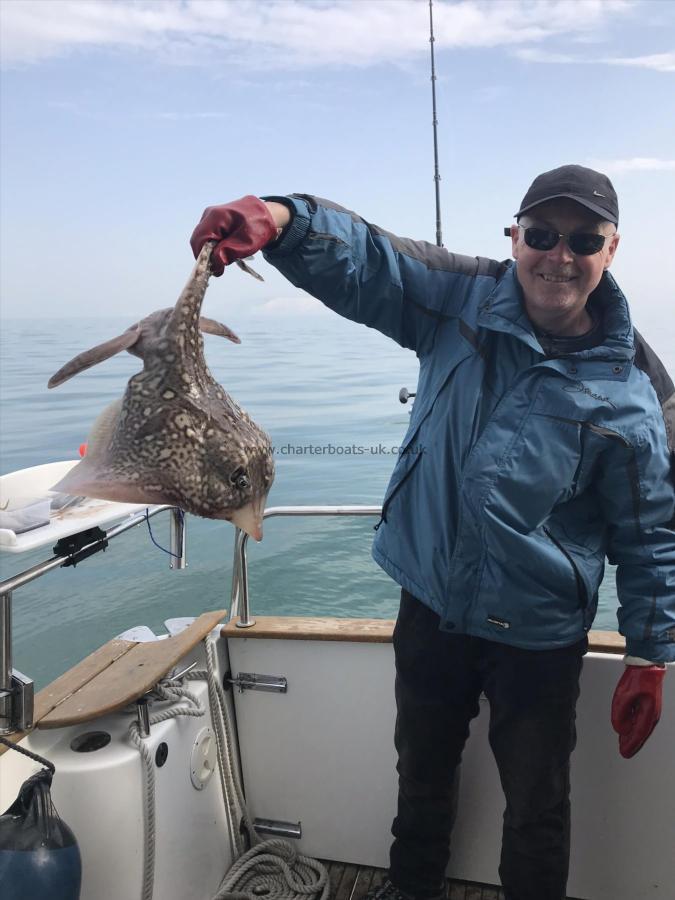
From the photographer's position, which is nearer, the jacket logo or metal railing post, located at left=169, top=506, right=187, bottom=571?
the jacket logo

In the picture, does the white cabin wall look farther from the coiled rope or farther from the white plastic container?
the white plastic container

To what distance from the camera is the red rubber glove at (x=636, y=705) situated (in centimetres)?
221

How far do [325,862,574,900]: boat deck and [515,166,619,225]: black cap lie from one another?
2452 mm

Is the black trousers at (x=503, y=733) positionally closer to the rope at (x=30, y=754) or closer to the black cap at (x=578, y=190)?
A: the rope at (x=30, y=754)

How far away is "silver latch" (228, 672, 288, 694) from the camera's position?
9.37 ft

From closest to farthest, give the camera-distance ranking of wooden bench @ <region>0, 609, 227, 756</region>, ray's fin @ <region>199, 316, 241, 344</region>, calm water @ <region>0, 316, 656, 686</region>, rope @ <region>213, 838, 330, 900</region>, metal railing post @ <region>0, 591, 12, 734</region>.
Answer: ray's fin @ <region>199, 316, 241, 344</region> → metal railing post @ <region>0, 591, 12, 734</region> → wooden bench @ <region>0, 609, 227, 756</region> → rope @ <region>213, 838, 330, 900</region> → calm water @ <region>0, 316, 656, 686</region>

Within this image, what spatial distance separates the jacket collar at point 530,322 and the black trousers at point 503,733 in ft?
2.89

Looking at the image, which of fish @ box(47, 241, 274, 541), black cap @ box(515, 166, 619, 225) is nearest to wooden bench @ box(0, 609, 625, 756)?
fish @ box(47, 241, 274, 541)

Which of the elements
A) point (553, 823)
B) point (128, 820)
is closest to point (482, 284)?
point (553, 823)

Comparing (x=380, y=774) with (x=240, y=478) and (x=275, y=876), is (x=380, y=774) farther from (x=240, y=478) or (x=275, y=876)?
(x=240, y=478)

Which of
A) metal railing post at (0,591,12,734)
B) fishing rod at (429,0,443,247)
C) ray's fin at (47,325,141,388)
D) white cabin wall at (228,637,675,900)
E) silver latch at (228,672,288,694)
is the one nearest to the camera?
ray's fin at (47,325,141,388)

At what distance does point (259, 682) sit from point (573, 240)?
201 cm

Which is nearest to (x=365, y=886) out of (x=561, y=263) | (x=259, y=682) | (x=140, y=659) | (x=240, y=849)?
(x=240, y=849)

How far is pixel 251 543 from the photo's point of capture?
323 inches
